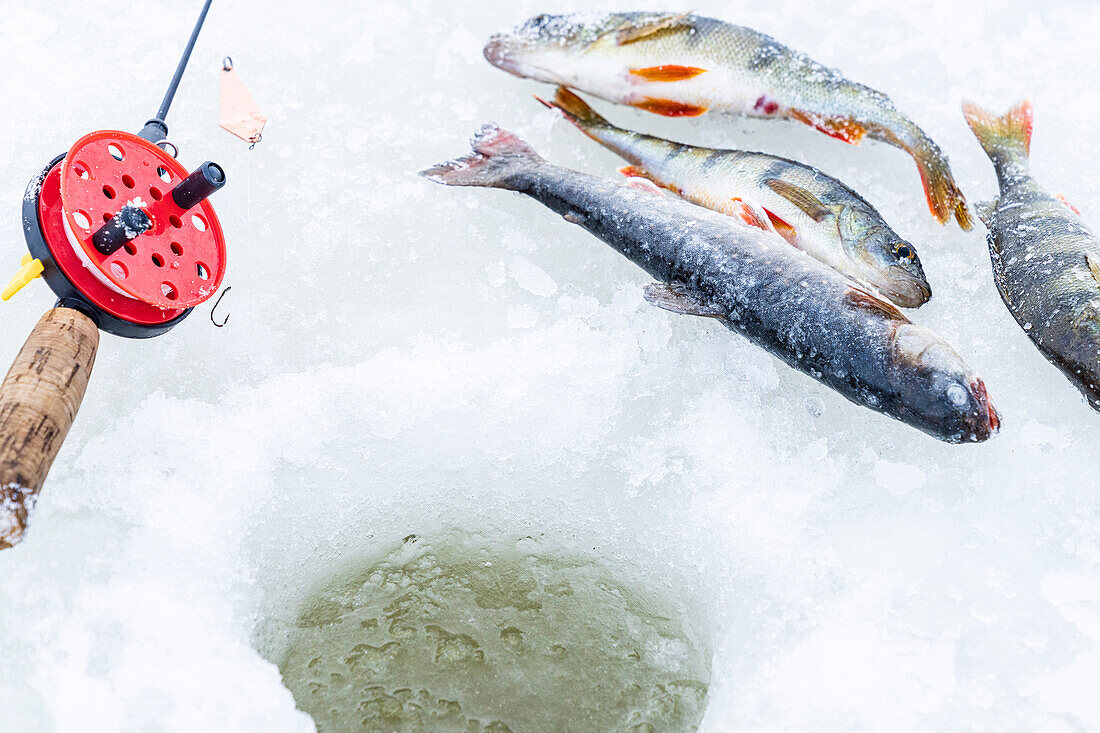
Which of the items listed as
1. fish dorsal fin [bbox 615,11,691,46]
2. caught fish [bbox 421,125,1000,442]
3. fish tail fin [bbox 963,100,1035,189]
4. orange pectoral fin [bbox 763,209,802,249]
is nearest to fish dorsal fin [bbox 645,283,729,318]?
caught fish [bbox 421,125,1000,442]

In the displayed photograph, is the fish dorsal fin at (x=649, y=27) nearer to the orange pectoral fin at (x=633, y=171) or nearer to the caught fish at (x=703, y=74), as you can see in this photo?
the caught fish at (x=703, y=74)

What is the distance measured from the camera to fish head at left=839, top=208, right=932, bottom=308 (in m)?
2.89

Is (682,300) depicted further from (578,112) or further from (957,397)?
(578,112)

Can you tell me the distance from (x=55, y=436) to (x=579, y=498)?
1559 mm

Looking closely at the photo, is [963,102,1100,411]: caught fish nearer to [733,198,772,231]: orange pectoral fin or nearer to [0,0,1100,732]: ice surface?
[0,0,1100,732]: ice surface

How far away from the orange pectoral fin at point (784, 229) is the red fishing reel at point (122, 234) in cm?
194

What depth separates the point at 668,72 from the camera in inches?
136

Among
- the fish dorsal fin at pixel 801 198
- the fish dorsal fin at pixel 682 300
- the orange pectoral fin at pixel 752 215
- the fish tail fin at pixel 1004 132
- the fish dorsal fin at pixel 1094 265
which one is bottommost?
the fish dorsal fin at pixel 682 300

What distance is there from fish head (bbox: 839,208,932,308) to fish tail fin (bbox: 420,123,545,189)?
1283mm

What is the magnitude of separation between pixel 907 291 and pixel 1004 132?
968mm

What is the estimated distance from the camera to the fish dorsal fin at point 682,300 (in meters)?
2.76

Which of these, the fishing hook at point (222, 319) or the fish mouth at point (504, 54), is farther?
the fish mouth at point (504, 54)

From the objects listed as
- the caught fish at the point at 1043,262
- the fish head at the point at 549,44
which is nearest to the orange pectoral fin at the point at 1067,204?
the caught fish at the point at 1043,262

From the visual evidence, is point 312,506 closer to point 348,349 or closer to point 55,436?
point 348,349
